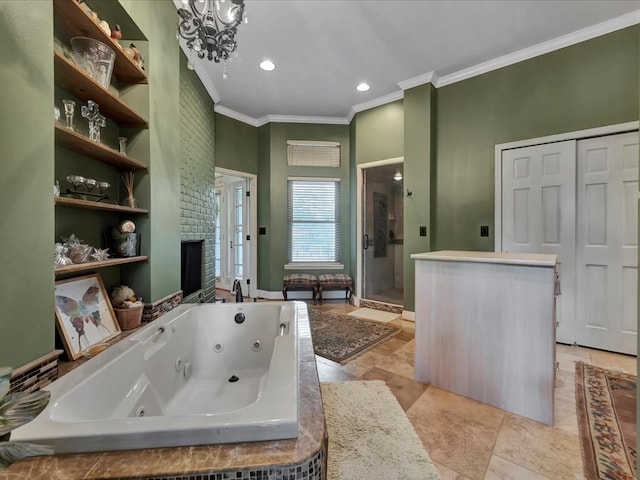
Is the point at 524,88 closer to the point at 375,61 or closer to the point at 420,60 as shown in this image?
the point at 420,60

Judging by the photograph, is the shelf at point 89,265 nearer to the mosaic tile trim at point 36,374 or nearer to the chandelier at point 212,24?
the mosaic tile trim at point 36,374

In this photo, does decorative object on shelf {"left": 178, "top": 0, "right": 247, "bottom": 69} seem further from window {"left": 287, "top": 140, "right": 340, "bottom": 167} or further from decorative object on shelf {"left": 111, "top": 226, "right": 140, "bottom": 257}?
window {"left": 287, "top": 140, "right": 340, "bottom": 167}

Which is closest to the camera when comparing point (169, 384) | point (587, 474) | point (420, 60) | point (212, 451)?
point (212, 451)

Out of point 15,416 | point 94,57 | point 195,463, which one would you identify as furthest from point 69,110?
point 195,463

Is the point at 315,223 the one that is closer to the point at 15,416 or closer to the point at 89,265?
the point at 89,265

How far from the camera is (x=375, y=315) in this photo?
3.79 m

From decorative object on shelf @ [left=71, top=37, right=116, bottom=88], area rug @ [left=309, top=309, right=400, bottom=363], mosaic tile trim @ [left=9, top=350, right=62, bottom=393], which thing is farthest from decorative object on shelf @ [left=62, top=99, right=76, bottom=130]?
area rug @ [left=309, top=309, right=400, bottom=363]

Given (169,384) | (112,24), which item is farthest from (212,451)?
(112,24)

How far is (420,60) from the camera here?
10.3 ft

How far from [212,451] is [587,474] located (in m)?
1.71

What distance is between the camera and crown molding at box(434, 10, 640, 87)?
8.09ft

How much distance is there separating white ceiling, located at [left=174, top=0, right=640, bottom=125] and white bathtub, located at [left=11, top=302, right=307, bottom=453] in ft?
8.28

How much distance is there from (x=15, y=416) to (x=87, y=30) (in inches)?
74.1

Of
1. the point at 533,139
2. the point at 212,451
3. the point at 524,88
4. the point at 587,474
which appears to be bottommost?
the point at 587,474
